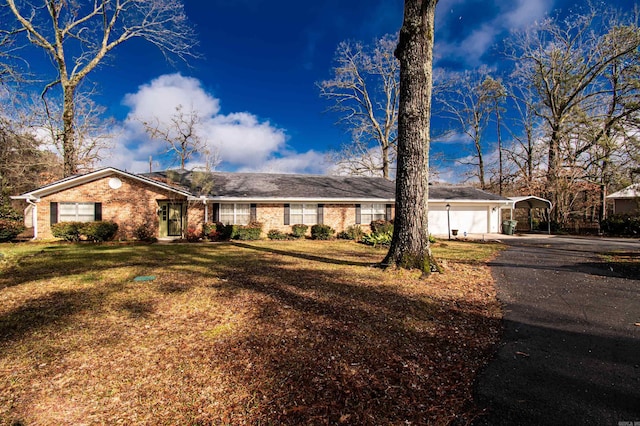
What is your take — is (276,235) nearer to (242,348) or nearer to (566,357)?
(242,348)

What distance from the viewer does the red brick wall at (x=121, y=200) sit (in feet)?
45.6

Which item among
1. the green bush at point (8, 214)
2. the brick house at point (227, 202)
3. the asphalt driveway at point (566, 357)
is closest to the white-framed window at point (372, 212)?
the brick house at point (227, 202)

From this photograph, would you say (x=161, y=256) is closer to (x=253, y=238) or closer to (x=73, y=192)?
(x=253, y=238)

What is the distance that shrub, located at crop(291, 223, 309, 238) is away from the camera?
650 inches

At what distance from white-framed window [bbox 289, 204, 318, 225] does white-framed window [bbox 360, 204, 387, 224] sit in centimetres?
296

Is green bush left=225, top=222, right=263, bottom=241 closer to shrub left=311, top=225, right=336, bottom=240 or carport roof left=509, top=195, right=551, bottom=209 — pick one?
Answer: shrub left=311, top=225, right=336, bottom=240

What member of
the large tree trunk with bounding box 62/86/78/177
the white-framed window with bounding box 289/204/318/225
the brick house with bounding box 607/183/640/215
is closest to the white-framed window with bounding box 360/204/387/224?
the white-framed window with bounding box 289/204/318/225

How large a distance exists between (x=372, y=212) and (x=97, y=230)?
14.5m

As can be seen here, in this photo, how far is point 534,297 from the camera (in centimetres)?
544

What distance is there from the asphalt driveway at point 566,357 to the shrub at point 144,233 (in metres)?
14.8

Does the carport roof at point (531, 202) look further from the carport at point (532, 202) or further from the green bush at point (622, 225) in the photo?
the green bush at point (622, 225)

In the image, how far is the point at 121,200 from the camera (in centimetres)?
1465

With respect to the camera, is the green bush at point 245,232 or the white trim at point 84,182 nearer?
the white trim at point 84,182

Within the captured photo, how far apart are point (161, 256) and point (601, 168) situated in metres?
28.7
